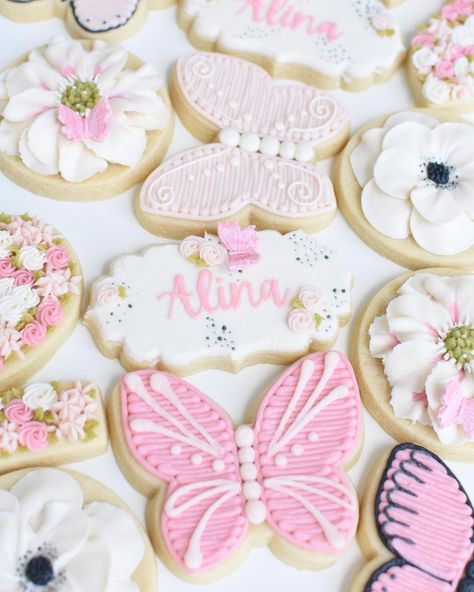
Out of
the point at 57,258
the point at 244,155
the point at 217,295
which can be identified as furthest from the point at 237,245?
the point at 57,258

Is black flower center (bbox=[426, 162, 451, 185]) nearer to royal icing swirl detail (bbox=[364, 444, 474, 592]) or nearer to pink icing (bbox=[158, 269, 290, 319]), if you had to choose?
pink icing (bbox=[158, 269, 290, 319])

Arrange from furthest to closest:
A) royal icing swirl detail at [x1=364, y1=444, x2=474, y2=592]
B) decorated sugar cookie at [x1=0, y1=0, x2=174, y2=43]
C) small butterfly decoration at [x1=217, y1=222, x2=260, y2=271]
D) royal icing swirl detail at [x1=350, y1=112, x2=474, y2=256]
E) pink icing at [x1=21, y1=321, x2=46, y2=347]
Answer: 1. decorated sugar cookie at [x1=0, y1=0, x2=174, y2=43]
2. royal icing swirl detail at [x1=350, y1=112, x2=474, y2=256]
3. small butterfly decoration at [x1=217, y1=222, x2=260, y2=271]
4. pink icing at [x1=21, y1=321, x2=46, y2=347]
5. royal icing swirl detail at [x1=364, y1=444, x2=474, y2=592]

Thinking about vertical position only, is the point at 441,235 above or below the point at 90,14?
below

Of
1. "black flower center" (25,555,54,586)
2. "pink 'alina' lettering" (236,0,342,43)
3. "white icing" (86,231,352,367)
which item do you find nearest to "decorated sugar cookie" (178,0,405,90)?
"pink 'alina' lettering" (236,0,342,43)

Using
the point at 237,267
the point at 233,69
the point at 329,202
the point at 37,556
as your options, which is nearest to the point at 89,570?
the point at 37,556

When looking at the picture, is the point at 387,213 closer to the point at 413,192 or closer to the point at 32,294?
the point at 413,192

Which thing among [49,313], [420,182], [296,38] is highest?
[296,38]

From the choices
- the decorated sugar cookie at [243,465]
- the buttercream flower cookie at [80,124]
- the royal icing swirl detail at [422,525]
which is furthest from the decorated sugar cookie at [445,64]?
the royal icing swirl detail at [422,525]

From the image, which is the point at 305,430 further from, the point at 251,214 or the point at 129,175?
the point at 129,175
